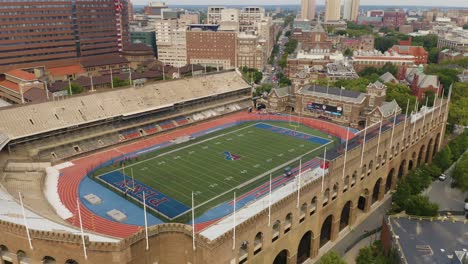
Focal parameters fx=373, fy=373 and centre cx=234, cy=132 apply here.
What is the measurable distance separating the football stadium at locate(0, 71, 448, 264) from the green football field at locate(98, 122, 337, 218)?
0.93ft

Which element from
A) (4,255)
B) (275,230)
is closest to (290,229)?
(275,230)

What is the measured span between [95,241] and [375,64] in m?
161

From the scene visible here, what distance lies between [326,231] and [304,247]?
638 cm

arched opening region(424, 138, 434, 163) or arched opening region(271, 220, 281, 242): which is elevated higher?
arched opening region(271, 220, 281, 242)

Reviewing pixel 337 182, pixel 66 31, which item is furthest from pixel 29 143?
pixel 66 31

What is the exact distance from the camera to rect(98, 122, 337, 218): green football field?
6481 centimetres

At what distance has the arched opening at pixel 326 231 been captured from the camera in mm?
60669

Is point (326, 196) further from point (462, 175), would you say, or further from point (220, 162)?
point (462, 175)

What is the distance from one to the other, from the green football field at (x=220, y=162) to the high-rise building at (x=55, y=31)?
98.4m

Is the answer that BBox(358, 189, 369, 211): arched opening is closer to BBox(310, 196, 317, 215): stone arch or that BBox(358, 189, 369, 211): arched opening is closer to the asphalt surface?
the asphalt surface

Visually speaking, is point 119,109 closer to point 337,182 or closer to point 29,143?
point 29,143

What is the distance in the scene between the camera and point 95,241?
3944 cm

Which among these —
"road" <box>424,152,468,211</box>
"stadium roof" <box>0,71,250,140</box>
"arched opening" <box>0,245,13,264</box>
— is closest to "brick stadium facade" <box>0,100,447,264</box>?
"arched opening" <box>0,245,13,264</box>

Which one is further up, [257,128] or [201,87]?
[201,87]
